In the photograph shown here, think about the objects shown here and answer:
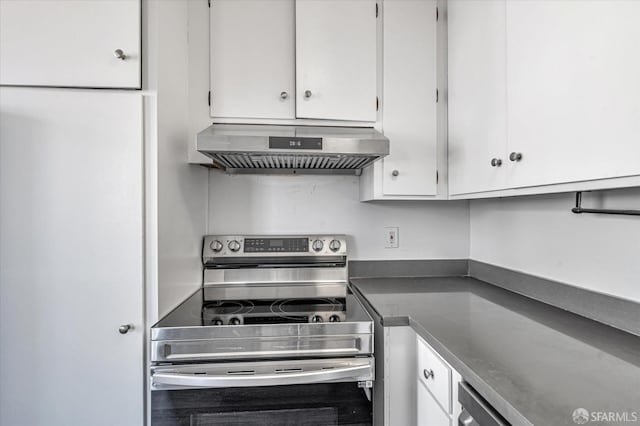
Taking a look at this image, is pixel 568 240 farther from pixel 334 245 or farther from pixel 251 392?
pixel 251 392

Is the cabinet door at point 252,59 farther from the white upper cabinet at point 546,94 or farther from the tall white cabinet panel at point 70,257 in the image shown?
the white upper cabinet at point 546,94

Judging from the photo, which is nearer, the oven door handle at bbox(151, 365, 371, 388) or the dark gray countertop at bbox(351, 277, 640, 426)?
the dark gray countertop at bbox(351, 277, 640, 426)

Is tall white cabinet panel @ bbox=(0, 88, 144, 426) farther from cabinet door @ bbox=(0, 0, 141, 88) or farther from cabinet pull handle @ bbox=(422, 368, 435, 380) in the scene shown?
cabinet pull handle @ bbox=(422, 368, 435, 380)

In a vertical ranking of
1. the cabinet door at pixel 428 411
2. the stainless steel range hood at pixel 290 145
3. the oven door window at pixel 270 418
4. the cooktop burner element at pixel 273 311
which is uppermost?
the stainless steel range hood at pixel 290 145

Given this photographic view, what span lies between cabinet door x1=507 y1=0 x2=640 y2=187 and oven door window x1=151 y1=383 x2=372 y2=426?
3.25 feet

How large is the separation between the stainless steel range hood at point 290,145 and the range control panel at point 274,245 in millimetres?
401

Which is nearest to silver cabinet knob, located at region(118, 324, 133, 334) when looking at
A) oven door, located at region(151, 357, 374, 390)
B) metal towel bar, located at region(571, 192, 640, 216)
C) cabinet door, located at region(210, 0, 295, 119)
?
oven door, located at region(151, 357, 374, 390)

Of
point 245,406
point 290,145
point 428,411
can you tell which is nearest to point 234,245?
point 290,145

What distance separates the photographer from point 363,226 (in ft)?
5.80

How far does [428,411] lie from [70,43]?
67.1 inches

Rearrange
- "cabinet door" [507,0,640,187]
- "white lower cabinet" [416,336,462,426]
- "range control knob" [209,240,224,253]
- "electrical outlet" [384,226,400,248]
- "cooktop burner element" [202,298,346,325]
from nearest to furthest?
1. "cabinet door" [507,0,640,187]
2. "white lower cabinet" [416,336,462,426]
3. "cooktop burner element" [202,298,346,325]
4. "range control knob" [209,240,224,253]
5. "electrical outlet" [384,226,400,248]

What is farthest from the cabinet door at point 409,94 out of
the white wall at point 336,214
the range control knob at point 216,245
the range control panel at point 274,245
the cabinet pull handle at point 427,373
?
the range control knob at point 216,245

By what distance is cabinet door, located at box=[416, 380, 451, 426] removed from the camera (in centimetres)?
87

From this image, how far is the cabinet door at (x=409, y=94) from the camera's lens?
1463 mm
